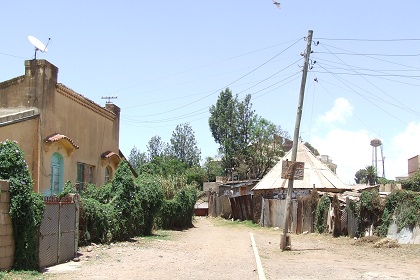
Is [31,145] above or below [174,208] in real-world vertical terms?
above

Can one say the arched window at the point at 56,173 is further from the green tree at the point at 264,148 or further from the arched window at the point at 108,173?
the green tree at the point at 264,148

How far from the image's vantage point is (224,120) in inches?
2616

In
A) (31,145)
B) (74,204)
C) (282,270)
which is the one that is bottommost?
(282,270)

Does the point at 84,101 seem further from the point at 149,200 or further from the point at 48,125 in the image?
the point at 149,200

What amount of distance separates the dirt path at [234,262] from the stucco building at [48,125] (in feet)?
15.8

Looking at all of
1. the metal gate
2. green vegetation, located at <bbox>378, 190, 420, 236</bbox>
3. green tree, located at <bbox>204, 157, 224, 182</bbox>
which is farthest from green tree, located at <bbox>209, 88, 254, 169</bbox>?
the metal gate

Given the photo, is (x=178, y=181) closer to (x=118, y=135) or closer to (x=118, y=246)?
(x=118, y=135)

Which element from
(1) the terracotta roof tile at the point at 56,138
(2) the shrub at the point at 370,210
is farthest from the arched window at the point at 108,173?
(2) the shrub at the point at 370,210

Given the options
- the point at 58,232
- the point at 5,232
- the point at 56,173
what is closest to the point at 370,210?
the point at 56,173

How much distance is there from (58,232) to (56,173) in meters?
9.06

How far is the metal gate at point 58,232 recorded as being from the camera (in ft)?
43.7

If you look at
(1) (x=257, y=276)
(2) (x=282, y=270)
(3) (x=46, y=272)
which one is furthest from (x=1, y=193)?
(2) (x=282, y=270)

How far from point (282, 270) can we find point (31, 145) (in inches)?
461

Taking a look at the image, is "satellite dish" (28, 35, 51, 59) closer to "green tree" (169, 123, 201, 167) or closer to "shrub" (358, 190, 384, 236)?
"shrub" (358, 190, 384, 236)
